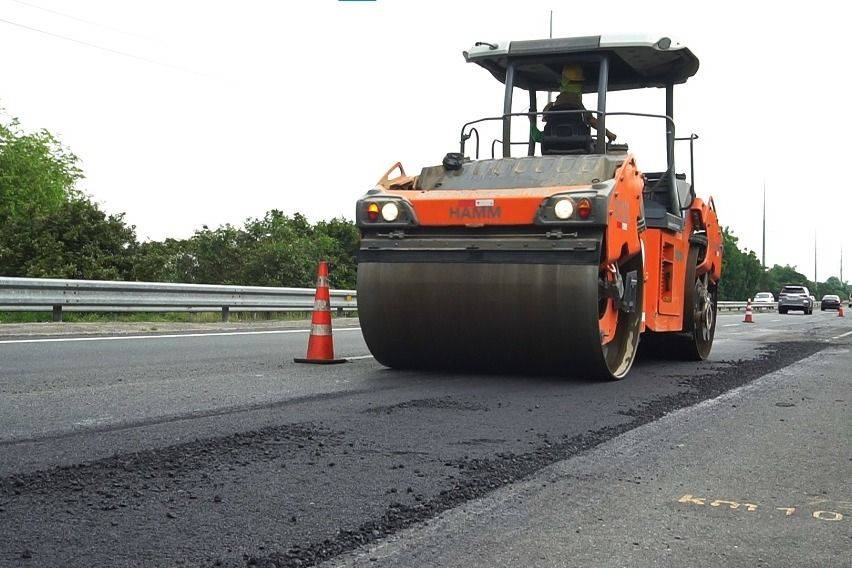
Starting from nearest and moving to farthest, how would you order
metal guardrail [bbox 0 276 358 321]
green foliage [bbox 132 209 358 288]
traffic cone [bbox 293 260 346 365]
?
1. traffic cone [bbox 293 260 346 365]
2. metal guardrail [bbox 0 276 358 321]
3. green foliage [bbox 132 209 358 288]

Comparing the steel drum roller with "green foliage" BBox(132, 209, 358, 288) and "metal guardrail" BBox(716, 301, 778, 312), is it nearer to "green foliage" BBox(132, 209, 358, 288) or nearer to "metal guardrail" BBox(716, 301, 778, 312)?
"green foliage" BBox(132, 209, 358, 288)

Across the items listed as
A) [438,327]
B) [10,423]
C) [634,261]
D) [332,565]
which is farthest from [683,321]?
[332,565]

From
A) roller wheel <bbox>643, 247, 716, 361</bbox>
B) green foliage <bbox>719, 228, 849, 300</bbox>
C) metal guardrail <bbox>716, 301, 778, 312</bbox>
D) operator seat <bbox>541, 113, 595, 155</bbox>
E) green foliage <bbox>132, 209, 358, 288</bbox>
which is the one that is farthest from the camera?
green foliage <bbox>719, 228, 849, 300</bbox>

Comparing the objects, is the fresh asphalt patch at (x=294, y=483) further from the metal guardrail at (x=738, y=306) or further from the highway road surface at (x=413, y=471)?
the metal guardrail at (x=738, y=306)

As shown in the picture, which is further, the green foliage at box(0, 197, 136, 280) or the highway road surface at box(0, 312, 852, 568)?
the green foliage at box(0, 197, 136, 280)

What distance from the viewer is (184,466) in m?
3.82

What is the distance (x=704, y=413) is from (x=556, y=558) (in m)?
3.37

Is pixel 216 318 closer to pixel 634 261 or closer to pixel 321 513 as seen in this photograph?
pixel 634 261

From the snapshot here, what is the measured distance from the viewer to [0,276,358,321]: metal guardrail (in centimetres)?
1246

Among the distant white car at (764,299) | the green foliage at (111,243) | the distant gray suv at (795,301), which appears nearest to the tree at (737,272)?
the distant white car at (764,299)

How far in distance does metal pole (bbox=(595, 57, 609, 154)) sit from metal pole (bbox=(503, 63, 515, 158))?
79cm

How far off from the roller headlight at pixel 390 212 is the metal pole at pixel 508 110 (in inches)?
69.0

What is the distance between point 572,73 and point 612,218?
2.30 metres

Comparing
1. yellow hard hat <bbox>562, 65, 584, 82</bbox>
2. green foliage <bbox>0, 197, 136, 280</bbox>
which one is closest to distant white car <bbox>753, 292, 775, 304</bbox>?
green foliage <bbox>0, 197, 136, 280</bbox>
